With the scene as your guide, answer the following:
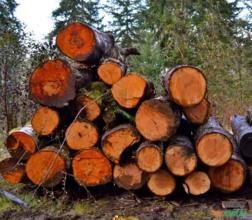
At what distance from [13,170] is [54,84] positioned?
0.92 metres

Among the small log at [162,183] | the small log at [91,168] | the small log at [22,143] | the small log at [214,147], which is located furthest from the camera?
the small log at [22,143]

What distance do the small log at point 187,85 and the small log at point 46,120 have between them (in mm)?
1100

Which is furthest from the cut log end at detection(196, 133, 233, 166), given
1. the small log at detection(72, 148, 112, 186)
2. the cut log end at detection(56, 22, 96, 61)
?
the cut log end at detection(56, 22, 96, 61)

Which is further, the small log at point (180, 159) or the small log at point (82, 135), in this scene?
the small log at point (82, 135)

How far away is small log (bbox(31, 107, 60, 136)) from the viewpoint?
3988mm

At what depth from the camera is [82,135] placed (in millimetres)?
3914

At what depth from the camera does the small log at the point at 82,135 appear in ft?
12.8


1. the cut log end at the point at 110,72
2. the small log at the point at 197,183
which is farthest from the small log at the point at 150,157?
the cut log end at the point at 110,72

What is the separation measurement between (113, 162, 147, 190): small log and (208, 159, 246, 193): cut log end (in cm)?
60

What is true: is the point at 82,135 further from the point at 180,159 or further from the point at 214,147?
the point at 214,147

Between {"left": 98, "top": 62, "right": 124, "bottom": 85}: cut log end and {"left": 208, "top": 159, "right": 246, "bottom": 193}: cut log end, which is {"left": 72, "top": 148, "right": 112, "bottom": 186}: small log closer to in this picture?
{"left": 98, "top": 62, "right": 124, "bottom": 85}: cut log end

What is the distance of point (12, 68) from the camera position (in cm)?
774

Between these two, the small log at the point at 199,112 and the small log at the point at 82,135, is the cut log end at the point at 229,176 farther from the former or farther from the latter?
the small log at the point at 82,135

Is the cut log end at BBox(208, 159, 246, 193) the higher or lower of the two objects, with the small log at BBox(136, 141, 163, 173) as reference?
lower
